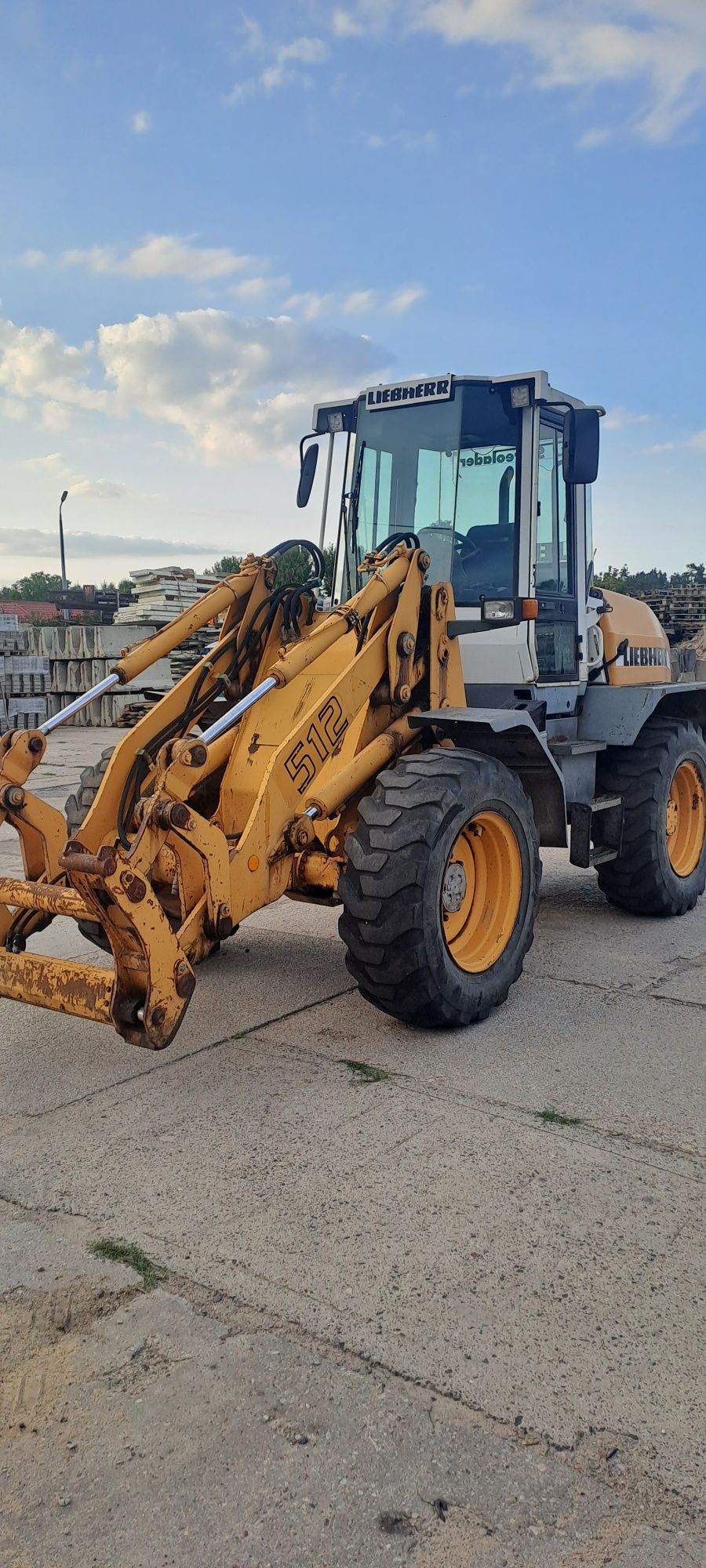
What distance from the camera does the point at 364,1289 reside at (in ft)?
9.79

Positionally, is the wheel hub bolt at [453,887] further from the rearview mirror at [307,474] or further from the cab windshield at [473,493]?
the rearview mirror at [307,474]

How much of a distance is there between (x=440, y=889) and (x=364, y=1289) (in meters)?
1.92

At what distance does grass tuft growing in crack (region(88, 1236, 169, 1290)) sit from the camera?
304 cm

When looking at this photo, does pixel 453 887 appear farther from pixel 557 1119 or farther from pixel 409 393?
pixel 409 393

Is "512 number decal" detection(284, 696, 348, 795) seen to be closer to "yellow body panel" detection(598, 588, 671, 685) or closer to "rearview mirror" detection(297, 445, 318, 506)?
"rearview mirror" detection(297, 445, 318, 506)

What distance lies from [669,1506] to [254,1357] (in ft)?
3.19

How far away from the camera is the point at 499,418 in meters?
6.07

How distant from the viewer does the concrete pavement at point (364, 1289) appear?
2.26 m

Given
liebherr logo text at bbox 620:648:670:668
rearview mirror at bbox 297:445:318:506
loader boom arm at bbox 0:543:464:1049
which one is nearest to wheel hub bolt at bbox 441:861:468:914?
loader boom arm at bbox 0:543:464:1049

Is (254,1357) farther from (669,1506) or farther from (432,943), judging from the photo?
(432,943)

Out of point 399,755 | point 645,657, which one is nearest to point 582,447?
point 399,755

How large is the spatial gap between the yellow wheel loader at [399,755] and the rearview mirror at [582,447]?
0.01 m

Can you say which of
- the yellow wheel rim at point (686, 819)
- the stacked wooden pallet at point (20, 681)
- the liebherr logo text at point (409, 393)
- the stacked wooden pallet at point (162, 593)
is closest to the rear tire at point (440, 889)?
the liebherr logo text at point (409, 393)

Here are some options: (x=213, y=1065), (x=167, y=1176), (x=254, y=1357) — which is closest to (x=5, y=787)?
(x=213, y=1065)
